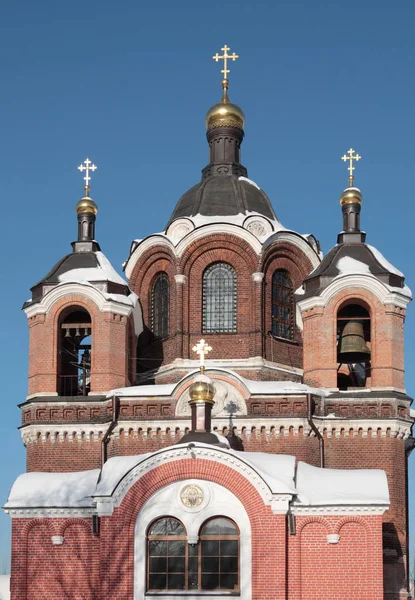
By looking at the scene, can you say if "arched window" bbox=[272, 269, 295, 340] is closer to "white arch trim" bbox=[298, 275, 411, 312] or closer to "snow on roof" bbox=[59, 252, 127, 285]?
"white arch trim" bbox=[298, 275, 411, 312]

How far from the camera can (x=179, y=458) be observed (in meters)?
29.4

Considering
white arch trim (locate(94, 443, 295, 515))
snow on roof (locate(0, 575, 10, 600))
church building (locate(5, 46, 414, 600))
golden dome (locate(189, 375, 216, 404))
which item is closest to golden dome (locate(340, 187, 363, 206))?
church building (locate(5, 46, 414, 600))

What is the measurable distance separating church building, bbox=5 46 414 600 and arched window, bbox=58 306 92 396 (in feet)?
0.19

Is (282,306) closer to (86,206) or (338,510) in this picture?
(86,206)

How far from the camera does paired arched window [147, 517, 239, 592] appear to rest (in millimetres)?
29016

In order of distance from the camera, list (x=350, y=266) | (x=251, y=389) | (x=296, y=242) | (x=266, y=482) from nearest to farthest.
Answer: (x=266, y=482)
(x=251, y=389)
(x=350, y=266)
(x=296, y=242)

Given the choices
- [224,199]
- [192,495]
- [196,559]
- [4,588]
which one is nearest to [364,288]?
[224,199]

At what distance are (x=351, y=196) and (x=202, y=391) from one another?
8.44 m

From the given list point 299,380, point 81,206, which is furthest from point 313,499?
point 81,206

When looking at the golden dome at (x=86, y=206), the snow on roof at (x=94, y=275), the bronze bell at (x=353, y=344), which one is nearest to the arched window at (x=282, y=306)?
the bronze bell at (x=353, y=344)

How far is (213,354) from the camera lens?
36.3 meters

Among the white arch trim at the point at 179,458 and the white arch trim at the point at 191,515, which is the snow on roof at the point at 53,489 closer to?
the white arch trim at the point at 179,458

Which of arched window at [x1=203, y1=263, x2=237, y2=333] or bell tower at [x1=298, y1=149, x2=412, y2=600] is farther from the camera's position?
arched window at [x1=203, y1=263, x2=237, y2=333]

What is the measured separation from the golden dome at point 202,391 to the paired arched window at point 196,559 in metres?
2.85
